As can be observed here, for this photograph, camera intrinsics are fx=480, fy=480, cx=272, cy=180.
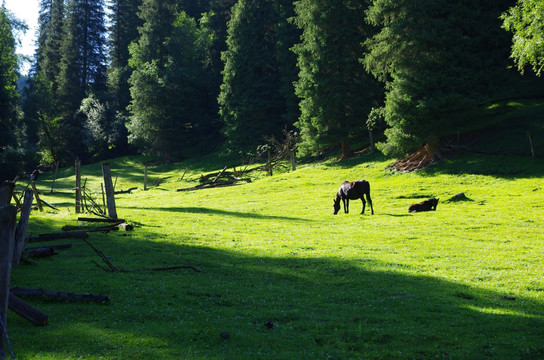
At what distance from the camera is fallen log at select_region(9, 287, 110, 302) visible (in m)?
9.25

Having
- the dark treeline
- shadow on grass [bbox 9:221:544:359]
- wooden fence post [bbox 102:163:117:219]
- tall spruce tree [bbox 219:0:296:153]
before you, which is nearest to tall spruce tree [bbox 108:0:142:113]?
the dark treeline

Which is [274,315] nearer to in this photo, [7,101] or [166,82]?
[7,101]

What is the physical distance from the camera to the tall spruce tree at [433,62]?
35062 mm

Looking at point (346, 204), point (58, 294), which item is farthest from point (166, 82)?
point (58, 294)

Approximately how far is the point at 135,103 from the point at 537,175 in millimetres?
56795

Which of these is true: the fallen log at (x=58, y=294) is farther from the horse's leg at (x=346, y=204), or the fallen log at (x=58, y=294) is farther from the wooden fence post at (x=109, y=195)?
the horse's leg at (x=346, y=204)

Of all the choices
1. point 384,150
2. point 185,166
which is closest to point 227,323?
point 384,150

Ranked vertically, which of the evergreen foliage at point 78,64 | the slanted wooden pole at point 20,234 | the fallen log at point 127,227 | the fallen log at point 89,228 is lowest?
the fallen log at point 127,227

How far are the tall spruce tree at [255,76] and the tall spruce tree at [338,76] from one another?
Answer: 45.6 ft

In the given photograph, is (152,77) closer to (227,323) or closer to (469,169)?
(469,169)

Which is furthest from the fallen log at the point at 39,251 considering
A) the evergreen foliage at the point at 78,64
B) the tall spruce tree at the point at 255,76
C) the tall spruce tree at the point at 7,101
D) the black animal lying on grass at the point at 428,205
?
the evergreen foliage at the point at 78,64

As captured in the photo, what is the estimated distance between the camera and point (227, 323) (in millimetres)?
8641

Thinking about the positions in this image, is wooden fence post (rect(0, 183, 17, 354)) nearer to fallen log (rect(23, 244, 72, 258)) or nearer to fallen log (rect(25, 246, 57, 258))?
fallen log (rect(23, 244, 72, 258))

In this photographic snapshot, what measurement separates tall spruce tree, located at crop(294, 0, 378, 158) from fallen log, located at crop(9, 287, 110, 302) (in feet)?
123
